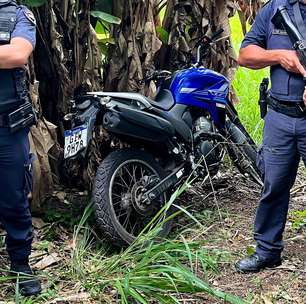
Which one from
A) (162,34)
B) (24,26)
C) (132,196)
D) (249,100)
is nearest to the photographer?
(24,26)

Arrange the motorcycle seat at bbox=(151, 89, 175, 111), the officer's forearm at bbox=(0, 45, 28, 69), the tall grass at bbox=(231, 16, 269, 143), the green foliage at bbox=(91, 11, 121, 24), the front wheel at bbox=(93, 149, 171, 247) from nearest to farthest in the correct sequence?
the officer's forearm at bbox=(0, 45, 28, 69), the front wheel at bbox=(93, 149, 171, 247), the green foliage at bbox=(91, 11, 121, 24), the motorcycle seat at bbox=(151, 89, 175, 111), the tall grass at bbox=(231, 16, 269, 143)

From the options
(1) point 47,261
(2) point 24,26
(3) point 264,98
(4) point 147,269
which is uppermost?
(2) point 24,26

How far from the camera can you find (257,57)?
389 cm

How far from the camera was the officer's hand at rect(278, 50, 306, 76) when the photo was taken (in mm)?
3633

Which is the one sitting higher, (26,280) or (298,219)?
(26,280)

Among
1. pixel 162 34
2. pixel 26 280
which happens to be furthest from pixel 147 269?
pixel 162 34

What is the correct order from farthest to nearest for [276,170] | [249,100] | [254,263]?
1. [249,100]
2. [254,263]
3. [276,170]

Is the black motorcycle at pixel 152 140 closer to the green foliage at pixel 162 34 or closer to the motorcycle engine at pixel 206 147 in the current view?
the motorcycle engine at pixel 206 147

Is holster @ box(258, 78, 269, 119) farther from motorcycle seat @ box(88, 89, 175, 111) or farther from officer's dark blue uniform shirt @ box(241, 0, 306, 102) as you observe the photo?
motorcycle seat @ box(88, 89, 175, 111)

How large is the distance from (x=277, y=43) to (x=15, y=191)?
1697 mm

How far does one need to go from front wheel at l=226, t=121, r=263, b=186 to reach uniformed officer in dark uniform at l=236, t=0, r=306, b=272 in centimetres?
119

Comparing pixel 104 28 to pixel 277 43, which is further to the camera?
pixel 104 28

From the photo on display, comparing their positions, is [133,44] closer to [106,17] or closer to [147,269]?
[106,17]

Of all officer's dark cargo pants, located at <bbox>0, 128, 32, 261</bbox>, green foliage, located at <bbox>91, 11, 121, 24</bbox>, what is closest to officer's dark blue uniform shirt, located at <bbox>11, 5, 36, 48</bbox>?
officer's dark cargo pants, located at <bbox>0, 128, 32, 261</bbox>
